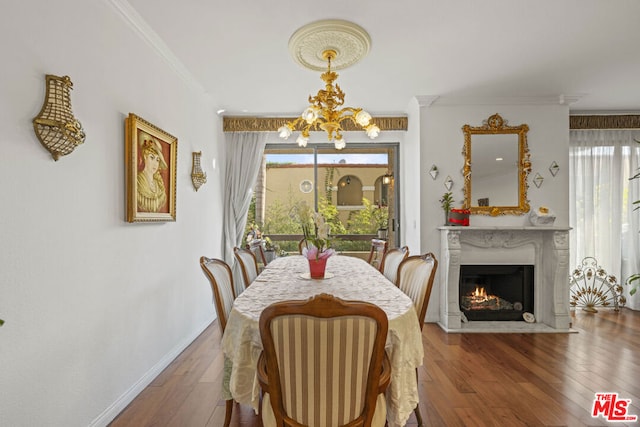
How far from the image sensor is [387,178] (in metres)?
4.88

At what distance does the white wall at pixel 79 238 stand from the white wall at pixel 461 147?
8.86ft

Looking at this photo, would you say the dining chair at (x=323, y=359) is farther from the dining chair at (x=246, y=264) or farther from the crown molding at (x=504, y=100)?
the crown molding at (x=504, y=100)

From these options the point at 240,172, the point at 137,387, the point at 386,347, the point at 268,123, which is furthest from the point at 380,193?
the point at 137,387

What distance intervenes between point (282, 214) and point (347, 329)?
152 inches

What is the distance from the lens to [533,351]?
3102mm

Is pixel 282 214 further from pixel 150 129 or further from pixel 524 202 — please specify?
pixel 524 202

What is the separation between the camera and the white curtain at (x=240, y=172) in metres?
4.59

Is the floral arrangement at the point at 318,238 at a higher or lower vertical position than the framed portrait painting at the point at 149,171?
lower

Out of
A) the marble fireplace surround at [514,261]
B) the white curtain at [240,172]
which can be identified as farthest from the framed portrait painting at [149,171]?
the marble fireplace surround at [514,261]

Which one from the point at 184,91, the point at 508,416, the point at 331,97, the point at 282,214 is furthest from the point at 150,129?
the point at 508,416

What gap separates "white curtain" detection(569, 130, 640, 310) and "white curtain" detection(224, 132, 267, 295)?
413 cm

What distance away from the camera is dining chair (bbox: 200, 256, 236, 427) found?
1.89 meters

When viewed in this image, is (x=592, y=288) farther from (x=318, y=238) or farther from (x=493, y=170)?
(x=318, y=238)

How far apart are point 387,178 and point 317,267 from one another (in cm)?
279
